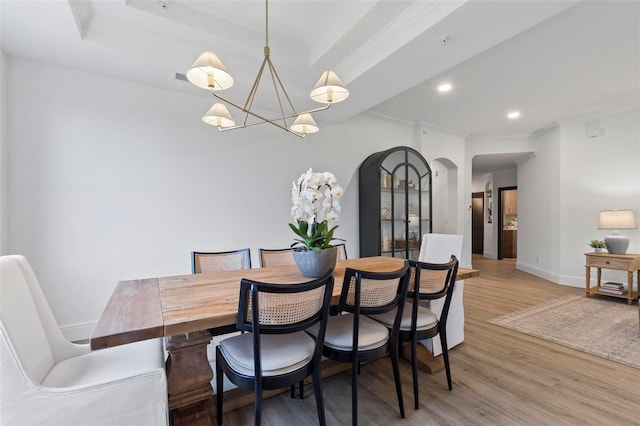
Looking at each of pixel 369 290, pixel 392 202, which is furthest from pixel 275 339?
pixel 392 202

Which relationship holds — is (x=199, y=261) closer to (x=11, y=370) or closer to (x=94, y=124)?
(x=11, y=370)

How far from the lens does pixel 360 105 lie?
3568 mm

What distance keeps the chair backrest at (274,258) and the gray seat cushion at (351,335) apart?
2.91 feet

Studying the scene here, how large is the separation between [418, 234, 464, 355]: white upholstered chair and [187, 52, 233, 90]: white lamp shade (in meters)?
2.14

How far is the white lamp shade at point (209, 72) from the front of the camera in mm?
1557

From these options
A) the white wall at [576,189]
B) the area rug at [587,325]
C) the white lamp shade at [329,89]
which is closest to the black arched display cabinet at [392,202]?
the area rug at [587,325]

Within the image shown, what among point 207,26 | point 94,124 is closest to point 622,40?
point 207,26

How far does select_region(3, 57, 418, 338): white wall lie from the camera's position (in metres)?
2.58

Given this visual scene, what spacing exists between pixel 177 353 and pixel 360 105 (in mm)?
3168

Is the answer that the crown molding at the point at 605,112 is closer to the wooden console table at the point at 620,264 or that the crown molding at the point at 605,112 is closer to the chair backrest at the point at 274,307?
the wooden console table at the point at 620,264

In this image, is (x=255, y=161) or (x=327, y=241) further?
(x=255, y=161)

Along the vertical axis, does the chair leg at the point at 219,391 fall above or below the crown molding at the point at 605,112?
below

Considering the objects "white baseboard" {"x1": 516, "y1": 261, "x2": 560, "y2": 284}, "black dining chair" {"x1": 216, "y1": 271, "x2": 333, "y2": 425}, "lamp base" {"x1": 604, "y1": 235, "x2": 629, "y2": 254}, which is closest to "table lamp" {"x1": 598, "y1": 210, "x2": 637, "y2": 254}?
"lamp base" {"x1": 604, "y1": 235, "x2": 629, "y2": 254}

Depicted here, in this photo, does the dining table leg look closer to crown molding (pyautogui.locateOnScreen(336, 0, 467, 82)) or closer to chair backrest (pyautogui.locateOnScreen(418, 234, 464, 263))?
chair backrest (pyautogui.locateOnScreen(418, 234, 464, 263))
